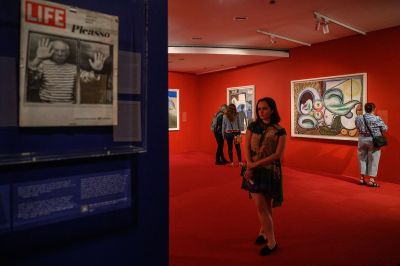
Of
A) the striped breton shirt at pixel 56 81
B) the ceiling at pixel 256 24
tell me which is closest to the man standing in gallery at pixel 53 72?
the striped breton shirt at pixel 56 81

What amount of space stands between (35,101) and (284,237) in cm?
319

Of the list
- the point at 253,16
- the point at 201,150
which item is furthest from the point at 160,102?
the point at 201,150

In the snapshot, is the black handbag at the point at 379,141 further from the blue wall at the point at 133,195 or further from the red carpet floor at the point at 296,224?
the blue wall at the point at 133,195

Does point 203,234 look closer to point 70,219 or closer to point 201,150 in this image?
point 70,219

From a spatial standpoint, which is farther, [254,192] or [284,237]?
[284,237]

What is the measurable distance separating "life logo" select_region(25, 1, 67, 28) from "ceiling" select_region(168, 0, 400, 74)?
12.6 feet

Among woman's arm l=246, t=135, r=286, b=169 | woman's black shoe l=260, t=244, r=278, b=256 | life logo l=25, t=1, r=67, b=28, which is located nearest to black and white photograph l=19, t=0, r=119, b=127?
life logo l=25, t=1, r=67, b=28

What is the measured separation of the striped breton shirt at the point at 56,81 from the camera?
1.00 meters

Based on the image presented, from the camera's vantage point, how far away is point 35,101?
39.1 inches

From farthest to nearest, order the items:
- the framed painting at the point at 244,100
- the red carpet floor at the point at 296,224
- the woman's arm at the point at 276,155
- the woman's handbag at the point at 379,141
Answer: the framed painting at the point at 244,100 → the woman's handbag at the point at 379,141 → the red carpet floor at the point at 296,224 → the woman's arm at the point at 276,155

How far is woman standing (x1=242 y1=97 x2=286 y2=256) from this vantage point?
2916 mm

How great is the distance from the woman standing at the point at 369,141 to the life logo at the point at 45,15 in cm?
583

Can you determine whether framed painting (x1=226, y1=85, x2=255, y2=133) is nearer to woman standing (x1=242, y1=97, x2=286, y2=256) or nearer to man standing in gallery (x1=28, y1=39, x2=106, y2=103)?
woman standing (x1=242, y1=97, x2=286, y2=256)

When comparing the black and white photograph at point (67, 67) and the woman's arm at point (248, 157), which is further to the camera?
the woman's arm at point (248, 157)
